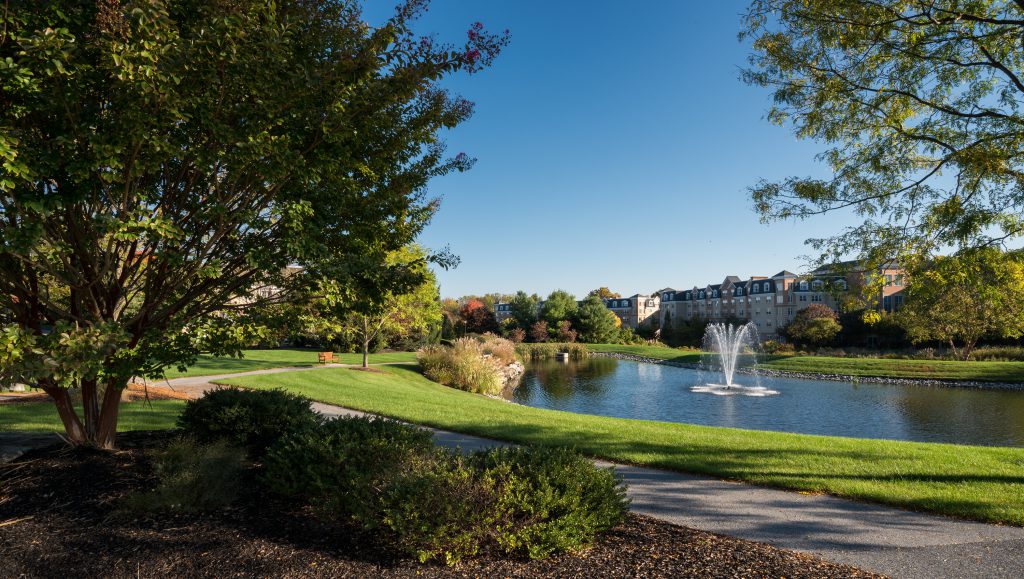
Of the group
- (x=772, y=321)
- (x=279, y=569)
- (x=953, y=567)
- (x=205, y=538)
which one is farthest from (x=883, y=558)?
(x=772, y=321)

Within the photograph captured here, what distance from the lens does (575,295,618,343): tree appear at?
191 feet

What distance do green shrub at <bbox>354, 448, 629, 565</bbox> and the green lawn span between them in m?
7.44

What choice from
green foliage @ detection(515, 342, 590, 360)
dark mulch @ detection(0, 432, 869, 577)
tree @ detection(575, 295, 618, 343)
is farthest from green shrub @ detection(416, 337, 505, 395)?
tree @ detection(575, 295, 618, 343)

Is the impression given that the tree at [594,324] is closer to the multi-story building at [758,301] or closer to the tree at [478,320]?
the tree at [478,320]

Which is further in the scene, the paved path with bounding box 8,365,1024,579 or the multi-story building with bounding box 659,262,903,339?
the multi-story building with bounding box 659,262,903,339

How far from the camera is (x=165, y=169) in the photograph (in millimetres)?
5266

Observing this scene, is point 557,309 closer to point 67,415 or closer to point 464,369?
point 464,369

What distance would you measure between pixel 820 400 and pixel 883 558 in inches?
765

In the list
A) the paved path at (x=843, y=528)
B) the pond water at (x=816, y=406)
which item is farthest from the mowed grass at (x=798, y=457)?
the pond water at (x=816, y=406)

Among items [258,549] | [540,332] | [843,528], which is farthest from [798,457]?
[540,332]

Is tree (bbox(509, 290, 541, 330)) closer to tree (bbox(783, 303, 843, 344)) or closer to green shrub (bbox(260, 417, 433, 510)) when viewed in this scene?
tree (bbox(783, 303, 843, 344))

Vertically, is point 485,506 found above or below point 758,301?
below

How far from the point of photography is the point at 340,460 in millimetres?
4617

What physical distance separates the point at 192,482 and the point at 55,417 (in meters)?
7.55
